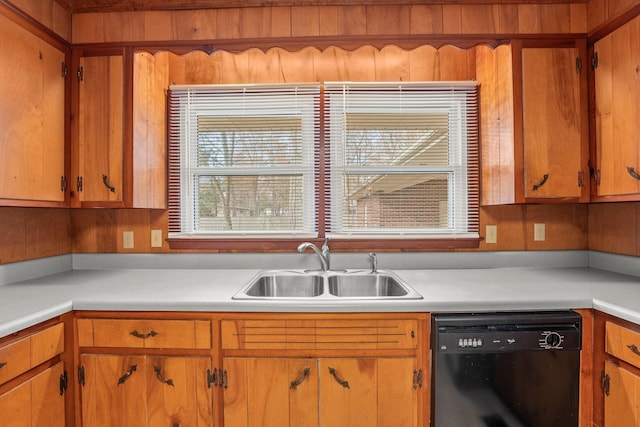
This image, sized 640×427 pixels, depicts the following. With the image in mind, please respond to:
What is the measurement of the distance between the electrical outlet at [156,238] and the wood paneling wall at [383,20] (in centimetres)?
112

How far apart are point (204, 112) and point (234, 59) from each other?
37 centimetres

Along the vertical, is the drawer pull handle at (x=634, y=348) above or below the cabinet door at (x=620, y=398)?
above

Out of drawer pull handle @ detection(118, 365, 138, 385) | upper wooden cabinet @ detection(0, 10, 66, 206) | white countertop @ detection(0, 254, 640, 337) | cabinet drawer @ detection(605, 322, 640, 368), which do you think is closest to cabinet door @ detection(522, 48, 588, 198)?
white countertop @ detection(0, 254, 640, 337)

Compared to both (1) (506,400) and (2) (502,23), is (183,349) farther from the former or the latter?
(2) (502,23)

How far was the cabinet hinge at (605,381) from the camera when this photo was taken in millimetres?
1354

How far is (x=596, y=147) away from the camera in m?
1.76

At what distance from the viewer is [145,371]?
144 centimetres

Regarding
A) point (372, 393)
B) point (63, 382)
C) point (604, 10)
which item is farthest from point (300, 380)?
point (604, 10)

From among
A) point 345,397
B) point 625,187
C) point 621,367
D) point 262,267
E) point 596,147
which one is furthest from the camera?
point 262,267

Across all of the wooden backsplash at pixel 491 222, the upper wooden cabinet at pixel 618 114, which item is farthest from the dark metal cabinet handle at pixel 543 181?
the wooden backsplash at pixel 491 222

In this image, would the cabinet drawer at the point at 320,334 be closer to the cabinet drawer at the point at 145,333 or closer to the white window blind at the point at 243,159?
the cabinet drawer at the point at 145,333

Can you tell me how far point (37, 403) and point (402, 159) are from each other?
2.03 m

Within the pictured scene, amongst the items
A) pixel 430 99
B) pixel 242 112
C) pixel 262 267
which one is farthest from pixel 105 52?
pixel 430 99

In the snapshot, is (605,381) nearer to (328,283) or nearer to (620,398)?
(620,398)
